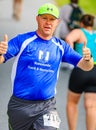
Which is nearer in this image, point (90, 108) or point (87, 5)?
point (90, 108)

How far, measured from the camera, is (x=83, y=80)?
229 inches

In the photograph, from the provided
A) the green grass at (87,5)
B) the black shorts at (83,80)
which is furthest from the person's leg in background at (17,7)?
the black shorts at (83,80)

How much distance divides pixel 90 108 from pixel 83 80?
13.5 inches

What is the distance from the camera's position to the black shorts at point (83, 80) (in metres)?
5.82

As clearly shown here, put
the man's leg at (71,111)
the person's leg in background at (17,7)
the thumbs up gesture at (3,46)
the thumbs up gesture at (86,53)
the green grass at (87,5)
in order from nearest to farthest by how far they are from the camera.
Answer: the thumbs up gesture at (3,46)
the thumbs up gesture at (86,53)
the man's leg at (71,111)
the green grass at (87,5)
the person's leg in background at (17,7)

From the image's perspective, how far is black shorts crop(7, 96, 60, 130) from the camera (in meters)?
4.51

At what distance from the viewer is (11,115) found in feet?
15.2

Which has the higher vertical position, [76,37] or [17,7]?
[76,37]

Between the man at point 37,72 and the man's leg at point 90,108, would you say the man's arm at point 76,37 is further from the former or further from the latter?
the man at point 37,72

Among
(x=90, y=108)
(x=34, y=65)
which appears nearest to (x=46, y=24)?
(x=34, y=65)

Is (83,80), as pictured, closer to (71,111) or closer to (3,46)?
(71,111)

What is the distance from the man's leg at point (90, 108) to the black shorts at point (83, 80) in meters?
0.08

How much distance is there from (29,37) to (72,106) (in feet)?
5.62

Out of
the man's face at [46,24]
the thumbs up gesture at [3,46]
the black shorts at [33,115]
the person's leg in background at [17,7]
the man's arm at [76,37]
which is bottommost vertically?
the black shorts at [33,115]
